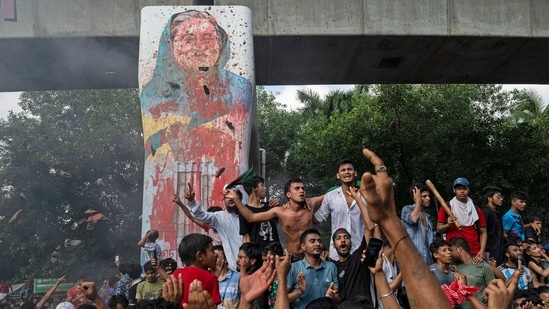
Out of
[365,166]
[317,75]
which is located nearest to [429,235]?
[317,75]

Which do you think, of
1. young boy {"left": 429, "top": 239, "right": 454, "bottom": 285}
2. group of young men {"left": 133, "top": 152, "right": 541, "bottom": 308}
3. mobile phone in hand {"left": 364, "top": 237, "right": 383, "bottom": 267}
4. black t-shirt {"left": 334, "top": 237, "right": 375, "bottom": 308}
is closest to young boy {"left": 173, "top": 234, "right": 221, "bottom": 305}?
group of young men {"left": 133, "top": 152, "right": 541, "bottom": 308}

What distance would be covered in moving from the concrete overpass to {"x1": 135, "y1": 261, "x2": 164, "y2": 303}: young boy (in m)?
5.40

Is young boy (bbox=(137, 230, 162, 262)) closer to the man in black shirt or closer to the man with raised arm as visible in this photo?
the man in black shirt

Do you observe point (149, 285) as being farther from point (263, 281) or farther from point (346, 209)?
point (263, 281)

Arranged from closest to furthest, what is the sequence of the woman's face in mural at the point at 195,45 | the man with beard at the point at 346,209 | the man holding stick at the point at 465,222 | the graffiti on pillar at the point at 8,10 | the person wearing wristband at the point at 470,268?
the person wearing wristband at the point at 470,268, the man with beard at the point at 346,209, the man holding stick at the point at 465,222, the woman's face in mural at the point at 195,45, the graffiti on pillar at the point at 8,10

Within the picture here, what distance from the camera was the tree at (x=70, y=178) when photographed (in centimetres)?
2245

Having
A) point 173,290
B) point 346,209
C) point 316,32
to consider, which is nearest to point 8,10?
point 316,32

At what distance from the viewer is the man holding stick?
25.5 ft

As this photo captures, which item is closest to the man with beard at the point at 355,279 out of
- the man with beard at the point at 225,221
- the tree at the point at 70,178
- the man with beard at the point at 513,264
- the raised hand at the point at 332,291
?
the raised hand at the point at 332,291

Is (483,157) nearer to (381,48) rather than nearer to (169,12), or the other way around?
(381,48)

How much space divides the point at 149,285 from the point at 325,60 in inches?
271

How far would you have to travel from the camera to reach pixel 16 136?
23.0 meters

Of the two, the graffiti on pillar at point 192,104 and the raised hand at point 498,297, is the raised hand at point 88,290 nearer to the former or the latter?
the raised hand at point 498,297

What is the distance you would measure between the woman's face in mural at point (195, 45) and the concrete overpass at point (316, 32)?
154 cm
